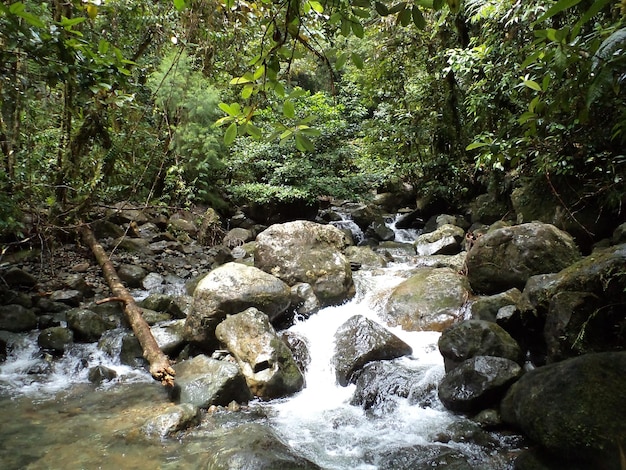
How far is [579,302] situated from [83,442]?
16.5ft

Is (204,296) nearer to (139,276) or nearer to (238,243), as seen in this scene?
(139,276)

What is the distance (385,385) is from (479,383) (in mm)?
1098

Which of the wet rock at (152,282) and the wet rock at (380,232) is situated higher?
the wet rock at (380,232)

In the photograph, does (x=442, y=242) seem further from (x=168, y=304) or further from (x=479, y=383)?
(x=168, y=304)

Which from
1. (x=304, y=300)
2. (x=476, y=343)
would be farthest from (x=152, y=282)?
(x=476, y=343)

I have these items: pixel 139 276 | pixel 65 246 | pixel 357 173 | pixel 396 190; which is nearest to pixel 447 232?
pixel 357 173

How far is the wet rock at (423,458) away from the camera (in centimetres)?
346

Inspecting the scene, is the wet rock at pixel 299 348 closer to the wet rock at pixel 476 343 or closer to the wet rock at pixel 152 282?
the wet rock at pixel 476 343

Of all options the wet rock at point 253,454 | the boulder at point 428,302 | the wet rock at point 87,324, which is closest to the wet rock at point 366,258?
the boulder at point 428,302

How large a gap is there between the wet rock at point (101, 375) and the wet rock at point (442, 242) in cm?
662

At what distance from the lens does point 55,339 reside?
5.71m

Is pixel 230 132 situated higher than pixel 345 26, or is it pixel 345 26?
pixel 345 26

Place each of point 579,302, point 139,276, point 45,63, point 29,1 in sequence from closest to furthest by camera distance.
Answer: point 45,63
point 579,302
point 29,1
point 139,276

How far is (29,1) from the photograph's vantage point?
4.99 m
